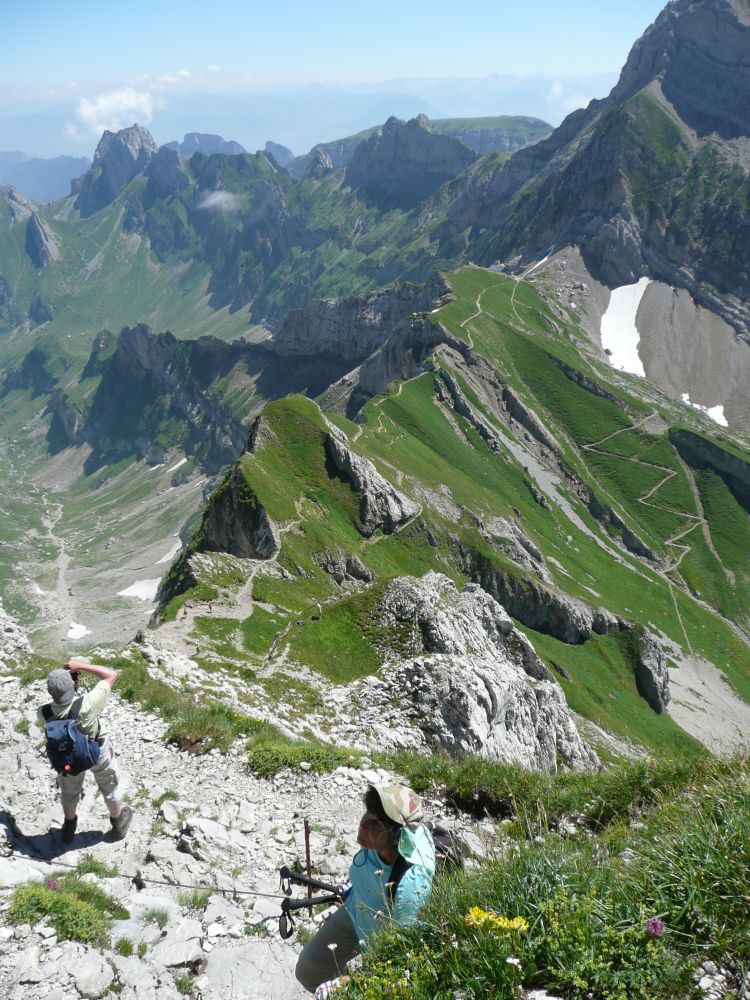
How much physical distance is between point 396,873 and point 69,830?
8024 millimetres

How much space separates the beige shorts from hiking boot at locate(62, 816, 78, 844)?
0.40 metres

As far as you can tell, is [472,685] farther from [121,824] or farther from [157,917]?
[157,917]

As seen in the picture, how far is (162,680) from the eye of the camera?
22.6m

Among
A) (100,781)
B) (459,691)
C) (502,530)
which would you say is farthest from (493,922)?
(502,530)

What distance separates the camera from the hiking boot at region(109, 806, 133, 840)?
484 inches

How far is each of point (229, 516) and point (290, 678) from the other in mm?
29871

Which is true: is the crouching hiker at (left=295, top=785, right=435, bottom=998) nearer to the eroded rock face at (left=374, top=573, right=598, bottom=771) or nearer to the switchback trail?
the eroded rock face at (left=374, top=573, right=598, bottom=771)

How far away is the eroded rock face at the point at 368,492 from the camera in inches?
2761

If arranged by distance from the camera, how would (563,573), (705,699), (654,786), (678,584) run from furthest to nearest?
(678,584)
(563,573)
(705,699)
(654,786)

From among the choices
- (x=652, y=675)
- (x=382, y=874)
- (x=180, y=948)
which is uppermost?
(x=382, y=874)

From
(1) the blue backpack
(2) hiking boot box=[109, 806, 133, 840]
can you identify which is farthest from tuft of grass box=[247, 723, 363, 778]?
(1) the blue backpack

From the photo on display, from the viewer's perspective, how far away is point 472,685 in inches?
1271

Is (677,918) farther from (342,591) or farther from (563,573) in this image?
(563,573)

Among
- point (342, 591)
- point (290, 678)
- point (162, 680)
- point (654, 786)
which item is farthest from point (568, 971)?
point (342, 591)
